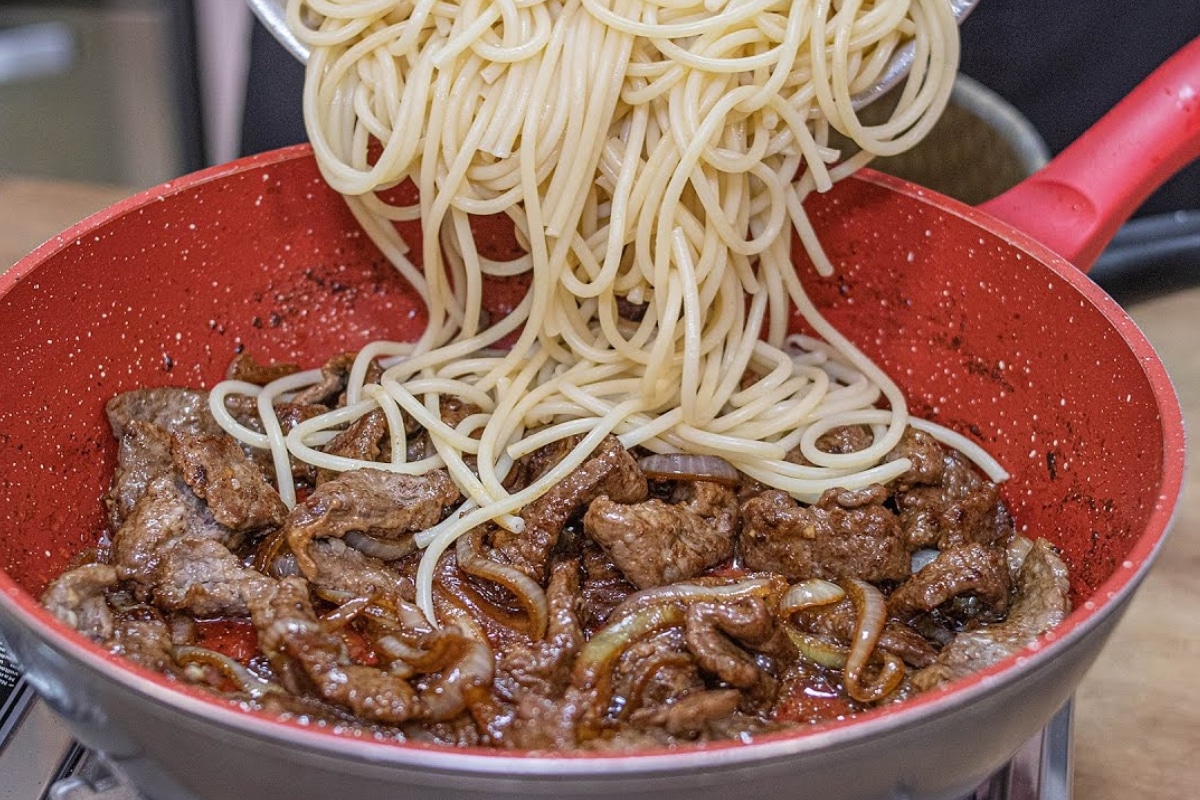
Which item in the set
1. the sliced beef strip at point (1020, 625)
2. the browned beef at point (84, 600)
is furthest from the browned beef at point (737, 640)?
the browned beef at point (84, 600)

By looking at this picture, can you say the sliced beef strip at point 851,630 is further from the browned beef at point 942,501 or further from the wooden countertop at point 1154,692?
the wooden countertop at point 1154,692

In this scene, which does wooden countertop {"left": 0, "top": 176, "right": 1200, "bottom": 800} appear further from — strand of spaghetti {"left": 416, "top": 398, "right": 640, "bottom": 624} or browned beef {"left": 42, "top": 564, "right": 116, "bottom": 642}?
browned beef {"left": 42, "top": 564, "right": 116, "bottom": 642}

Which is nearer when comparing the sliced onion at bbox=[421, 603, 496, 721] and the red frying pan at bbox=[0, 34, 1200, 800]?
the red frying pan at bbox=[0, 34, 1200, 800]

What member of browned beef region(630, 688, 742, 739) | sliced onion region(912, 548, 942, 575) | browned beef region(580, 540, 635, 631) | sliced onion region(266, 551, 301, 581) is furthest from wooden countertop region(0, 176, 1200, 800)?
sliced onion region(266, 551, 301, 581)

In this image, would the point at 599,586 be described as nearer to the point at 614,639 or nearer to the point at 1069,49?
the point at 614,639

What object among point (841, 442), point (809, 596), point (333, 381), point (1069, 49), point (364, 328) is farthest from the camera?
point (1069, 49)

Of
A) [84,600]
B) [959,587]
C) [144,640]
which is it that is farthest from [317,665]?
[959,587]

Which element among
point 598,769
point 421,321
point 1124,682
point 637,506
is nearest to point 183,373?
point 421,321
